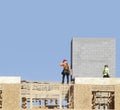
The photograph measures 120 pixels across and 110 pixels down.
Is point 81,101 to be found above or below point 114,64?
below

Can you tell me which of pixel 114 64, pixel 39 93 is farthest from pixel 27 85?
pixel 114 64

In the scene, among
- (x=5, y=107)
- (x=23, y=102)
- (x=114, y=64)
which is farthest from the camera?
(x=114, y=64)

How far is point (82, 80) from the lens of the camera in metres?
85.2

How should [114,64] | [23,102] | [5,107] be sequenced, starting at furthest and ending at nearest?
1. [114,64]
2. [23,102]
3. [5,107]

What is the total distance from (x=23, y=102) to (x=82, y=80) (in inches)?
547

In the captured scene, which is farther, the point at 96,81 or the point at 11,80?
the point at 96,81

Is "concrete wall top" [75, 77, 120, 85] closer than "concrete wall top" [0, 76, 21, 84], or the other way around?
"concrete wall top" [0, 76, 21, 84]

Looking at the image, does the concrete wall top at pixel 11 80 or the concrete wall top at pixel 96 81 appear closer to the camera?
the concrete wall top at pixel 11 80

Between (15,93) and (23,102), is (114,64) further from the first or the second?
(15,93)

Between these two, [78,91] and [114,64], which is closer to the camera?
[78,91]

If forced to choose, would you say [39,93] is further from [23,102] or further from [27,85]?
[23,102]

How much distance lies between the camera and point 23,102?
9731cm

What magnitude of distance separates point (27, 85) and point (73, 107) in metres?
5.13

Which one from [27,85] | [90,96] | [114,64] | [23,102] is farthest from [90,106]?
[114,64]
